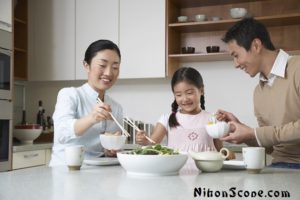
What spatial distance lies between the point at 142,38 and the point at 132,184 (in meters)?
2.38

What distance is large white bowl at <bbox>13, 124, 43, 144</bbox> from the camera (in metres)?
3.20

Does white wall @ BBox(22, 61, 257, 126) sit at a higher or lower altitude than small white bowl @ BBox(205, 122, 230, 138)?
higher

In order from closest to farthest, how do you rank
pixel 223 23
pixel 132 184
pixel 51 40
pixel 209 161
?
pixel 132 184, pixel 209 161, pixel 223 23, pixel 51 40

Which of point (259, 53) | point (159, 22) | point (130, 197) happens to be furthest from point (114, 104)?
point (159, 22)

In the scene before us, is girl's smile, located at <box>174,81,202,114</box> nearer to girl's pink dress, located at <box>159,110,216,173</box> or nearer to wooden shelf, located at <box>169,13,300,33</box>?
girl's pink dress, located at <box>159,110,216,173</box>

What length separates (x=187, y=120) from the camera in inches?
85.7

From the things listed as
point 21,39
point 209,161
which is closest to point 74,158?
point 209,161

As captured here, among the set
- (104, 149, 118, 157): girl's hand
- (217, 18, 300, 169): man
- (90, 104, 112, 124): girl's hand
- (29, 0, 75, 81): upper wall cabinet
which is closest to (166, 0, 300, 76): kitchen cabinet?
(29, 0, 75, 81): upper wall cabinet

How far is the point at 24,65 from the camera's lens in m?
3.66

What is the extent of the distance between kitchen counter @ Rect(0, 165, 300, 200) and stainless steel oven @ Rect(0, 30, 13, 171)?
173cm

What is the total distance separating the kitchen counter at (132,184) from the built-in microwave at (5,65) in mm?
1827

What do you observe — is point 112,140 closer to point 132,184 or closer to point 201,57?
point 132,184

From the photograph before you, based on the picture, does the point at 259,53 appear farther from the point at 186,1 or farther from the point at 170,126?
the point at 186,1

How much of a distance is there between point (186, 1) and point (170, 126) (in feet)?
4.90
